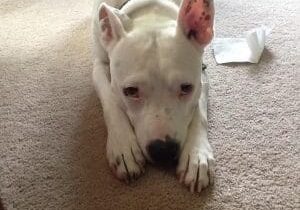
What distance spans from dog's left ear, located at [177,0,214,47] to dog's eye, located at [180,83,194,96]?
0.53 feet

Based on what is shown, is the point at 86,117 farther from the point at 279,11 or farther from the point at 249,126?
the point at 279,11

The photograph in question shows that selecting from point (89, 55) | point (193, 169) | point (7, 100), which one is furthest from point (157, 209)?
point (89, 55)

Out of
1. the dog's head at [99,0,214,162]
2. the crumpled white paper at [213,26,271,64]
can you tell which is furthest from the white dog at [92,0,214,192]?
the crumpled white paper at [213,26,271,64]

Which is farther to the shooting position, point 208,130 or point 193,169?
point 208,130

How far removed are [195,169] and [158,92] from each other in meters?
0.24

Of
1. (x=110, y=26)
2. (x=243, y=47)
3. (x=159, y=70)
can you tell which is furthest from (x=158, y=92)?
(x=243, y=47)

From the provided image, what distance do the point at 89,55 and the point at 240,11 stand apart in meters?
0.75

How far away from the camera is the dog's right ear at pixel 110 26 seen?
1573mm

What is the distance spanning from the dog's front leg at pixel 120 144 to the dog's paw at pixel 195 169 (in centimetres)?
12

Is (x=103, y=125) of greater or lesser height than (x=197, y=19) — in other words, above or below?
below

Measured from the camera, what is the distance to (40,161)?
1.62 m

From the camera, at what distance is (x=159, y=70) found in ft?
4.79

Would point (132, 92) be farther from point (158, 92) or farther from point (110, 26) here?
point (110, 26)

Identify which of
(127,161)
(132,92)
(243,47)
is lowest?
(243,47)
